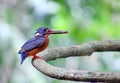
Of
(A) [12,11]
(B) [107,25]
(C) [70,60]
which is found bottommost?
(C) [70,60]

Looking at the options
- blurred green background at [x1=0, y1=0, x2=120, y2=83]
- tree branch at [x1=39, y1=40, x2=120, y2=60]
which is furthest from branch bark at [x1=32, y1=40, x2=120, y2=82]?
blurred green background at [x1=0, y1=0, x2=120, y2=83]

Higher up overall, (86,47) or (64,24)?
(86,47)

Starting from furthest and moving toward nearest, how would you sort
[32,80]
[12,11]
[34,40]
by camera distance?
[12,11], [32,80], [34,40]

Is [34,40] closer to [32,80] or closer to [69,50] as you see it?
[69,50]

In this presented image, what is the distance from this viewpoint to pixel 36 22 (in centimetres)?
262

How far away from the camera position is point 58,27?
2854 mm

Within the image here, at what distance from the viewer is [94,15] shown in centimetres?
274

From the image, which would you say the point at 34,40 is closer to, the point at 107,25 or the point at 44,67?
the point at 44,67

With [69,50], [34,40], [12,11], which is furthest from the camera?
[12,11]

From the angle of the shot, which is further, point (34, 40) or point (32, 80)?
point (32, 80)

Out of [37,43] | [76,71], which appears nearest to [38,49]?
[37,43]

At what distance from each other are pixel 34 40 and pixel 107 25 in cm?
157

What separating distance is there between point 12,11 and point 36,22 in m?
0.20

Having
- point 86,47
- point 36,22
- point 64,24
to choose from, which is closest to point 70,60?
point 64,24
